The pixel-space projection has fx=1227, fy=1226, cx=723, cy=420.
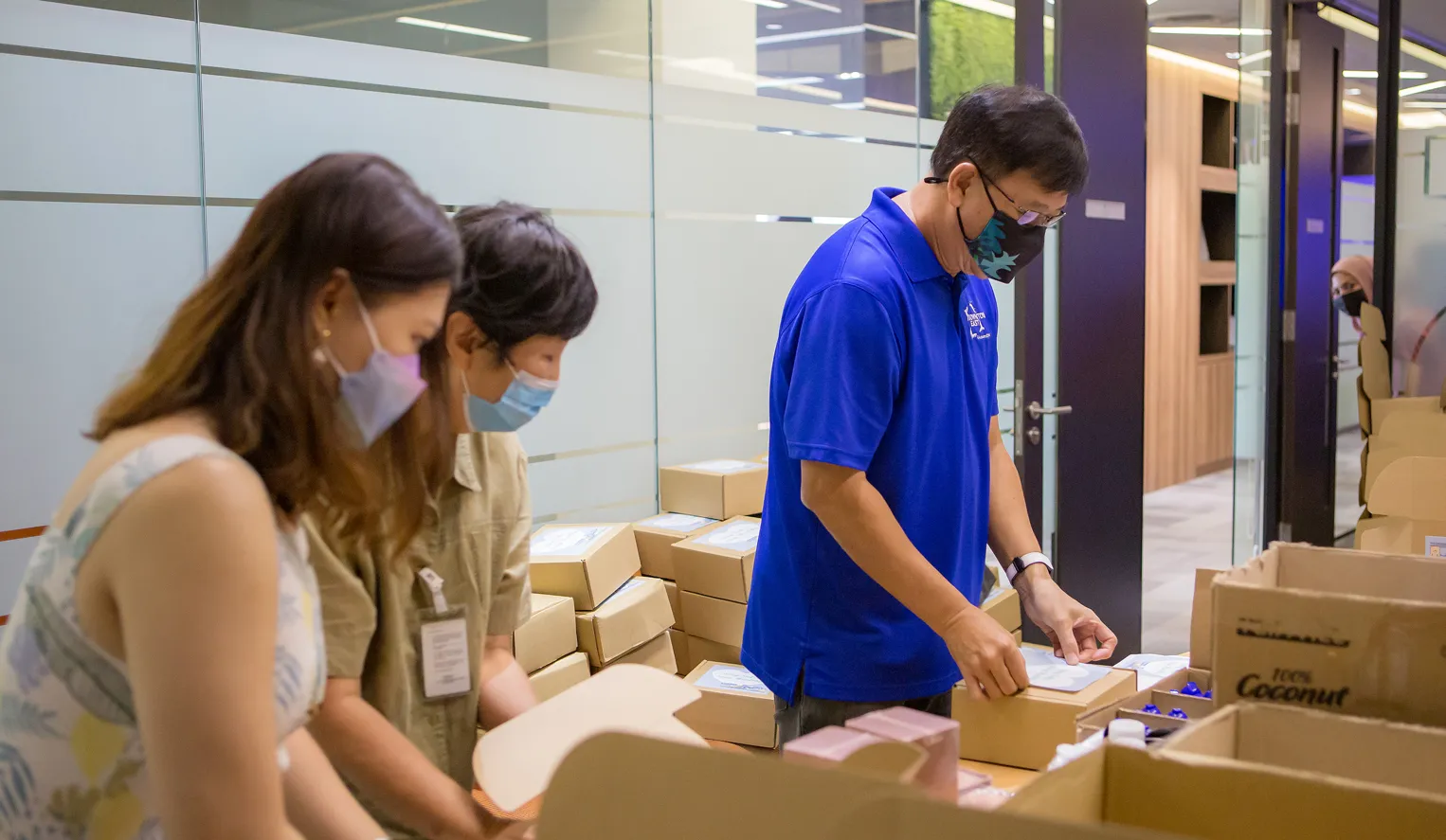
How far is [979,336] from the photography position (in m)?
1.95

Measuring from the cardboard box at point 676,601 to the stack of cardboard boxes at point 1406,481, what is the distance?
5.37 feet

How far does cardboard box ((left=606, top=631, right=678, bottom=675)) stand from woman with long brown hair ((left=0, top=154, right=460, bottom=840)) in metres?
1.92

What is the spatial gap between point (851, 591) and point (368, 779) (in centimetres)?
74

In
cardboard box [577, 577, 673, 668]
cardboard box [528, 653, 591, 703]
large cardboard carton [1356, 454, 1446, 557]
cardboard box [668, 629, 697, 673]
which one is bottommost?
cardboard box [668, 629, 697, 673]

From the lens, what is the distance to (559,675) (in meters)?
2.76

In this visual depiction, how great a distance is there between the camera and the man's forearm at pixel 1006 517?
2039 millimetres

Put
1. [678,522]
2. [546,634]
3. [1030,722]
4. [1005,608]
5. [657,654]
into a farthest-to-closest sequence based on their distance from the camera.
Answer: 1. [678,522]
2. [1005,608]
3. [657,654]
4. [546,634]
5. [1030,722]

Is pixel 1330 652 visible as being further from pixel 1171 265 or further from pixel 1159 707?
pixel 1171 265

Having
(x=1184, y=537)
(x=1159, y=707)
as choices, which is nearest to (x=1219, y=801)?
(x=1159, y=707)

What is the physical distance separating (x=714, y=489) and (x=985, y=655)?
1.85 meters

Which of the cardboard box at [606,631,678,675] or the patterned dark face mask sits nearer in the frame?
the patterned dark face mask

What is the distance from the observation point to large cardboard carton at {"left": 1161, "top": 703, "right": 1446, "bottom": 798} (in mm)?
1066

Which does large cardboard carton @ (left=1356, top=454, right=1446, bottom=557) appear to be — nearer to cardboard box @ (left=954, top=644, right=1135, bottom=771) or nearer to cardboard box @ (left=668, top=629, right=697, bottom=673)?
cardboard box @ (left=954, top=644, right=1135, bottom=771)

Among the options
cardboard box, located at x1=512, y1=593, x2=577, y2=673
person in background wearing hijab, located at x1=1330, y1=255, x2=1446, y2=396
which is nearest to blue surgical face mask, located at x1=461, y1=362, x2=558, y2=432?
cardboard box, located at x1=512, y1=593, x2=577, y2=673
